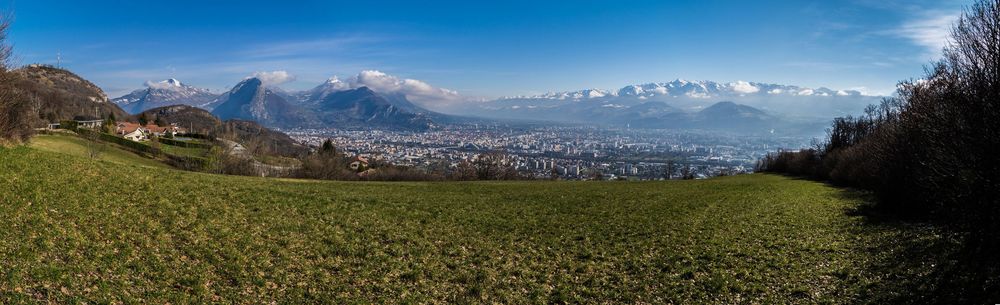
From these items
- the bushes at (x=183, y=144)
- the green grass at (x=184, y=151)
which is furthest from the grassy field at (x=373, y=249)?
the bushes at (x=183, y=144)

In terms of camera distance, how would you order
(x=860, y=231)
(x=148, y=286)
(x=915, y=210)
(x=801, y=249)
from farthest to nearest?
(x=915, y=210)
(x=860, y=231)
(x=801, y=249)
(x=148, y=286)

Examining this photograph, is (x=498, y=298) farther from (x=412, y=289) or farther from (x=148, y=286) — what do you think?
(x=148, y=286)

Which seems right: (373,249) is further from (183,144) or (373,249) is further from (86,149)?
(183,144)

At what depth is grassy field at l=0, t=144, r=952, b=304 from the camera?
1098cm

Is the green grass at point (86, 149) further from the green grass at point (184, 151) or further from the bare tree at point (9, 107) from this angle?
the bare tree at point (9, 107)

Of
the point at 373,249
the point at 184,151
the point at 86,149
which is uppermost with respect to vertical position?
the point at 86,149

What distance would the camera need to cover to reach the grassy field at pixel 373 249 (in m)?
11.0

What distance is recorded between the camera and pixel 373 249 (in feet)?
52.0

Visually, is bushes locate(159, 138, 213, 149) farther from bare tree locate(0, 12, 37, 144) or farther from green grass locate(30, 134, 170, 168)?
bare tree locate(0, 12, 37, 144)

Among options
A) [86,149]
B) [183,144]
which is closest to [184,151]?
[183,144]

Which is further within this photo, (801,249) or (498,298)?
(801,249)

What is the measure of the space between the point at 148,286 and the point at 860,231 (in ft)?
85.8

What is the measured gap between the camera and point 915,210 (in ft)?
78.2

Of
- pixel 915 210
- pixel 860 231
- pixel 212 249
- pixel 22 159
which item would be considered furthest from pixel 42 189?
pixel 915 210
